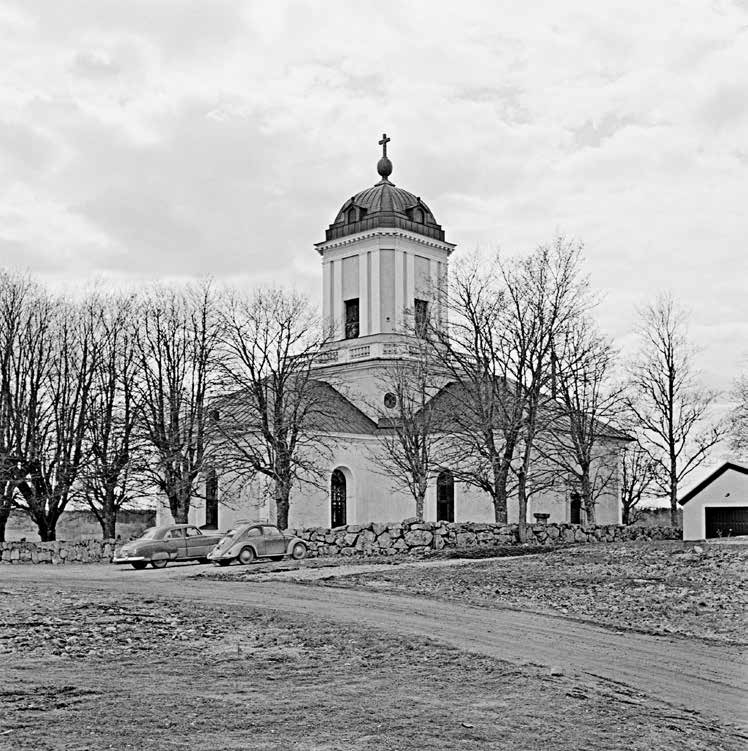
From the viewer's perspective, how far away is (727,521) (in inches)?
1425

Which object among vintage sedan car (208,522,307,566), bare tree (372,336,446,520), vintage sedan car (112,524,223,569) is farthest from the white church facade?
vintage sedan car (208,522,307,566)

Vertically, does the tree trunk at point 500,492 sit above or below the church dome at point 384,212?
below

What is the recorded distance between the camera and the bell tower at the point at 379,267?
49750mm

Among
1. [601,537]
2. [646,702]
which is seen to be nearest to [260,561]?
[601,537]

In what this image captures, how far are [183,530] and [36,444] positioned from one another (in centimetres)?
1263

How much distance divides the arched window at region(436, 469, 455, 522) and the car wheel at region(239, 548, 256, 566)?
1776cm

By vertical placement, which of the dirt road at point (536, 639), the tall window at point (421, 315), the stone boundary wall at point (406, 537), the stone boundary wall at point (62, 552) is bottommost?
the dirt road at point (536, 639)

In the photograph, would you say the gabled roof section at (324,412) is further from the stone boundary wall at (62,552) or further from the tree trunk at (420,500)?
the stone boundary wall at (62,552)

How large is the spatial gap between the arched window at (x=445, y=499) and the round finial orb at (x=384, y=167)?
52.2 ft

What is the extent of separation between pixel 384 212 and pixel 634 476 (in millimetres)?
18503

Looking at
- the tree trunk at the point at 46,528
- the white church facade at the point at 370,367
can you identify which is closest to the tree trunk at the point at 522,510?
the white church facade at the point at 370,367

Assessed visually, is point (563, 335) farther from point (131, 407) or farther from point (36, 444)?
point (36, 444)

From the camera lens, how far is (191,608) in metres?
17.3

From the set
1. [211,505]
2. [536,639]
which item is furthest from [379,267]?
A: [536,639]
